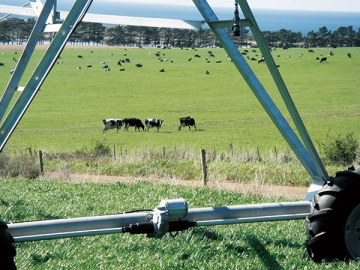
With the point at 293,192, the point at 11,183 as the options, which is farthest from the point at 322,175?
the point at 293,192

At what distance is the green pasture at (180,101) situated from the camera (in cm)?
4303

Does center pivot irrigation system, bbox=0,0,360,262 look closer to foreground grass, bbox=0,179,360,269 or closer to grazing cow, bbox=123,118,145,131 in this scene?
foreground grass, bbox=0,179,360,269

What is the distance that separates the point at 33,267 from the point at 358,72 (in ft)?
236

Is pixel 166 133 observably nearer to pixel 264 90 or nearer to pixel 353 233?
pixel 264 90

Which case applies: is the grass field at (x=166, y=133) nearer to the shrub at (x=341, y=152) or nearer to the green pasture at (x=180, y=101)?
the green pasture at (x=180, y=101)

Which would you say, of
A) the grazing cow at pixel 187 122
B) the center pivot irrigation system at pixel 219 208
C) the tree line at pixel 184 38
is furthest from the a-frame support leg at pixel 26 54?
the tree line at pixel 184 38

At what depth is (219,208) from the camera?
5281mm

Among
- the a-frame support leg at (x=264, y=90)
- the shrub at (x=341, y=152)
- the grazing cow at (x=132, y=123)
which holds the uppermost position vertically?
the a-frame support leg at (x=264, y=90)

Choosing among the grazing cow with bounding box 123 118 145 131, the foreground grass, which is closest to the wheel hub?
the foreground grass

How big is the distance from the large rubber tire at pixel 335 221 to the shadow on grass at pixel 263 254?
1.05ft

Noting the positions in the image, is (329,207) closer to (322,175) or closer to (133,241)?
(322,175)

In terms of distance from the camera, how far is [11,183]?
12.0 meters

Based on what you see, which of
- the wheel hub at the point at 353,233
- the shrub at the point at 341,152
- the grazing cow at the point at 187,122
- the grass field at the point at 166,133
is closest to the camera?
the wheel hub at the point at 353,233

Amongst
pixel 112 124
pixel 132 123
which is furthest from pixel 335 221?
pixel 132 123
